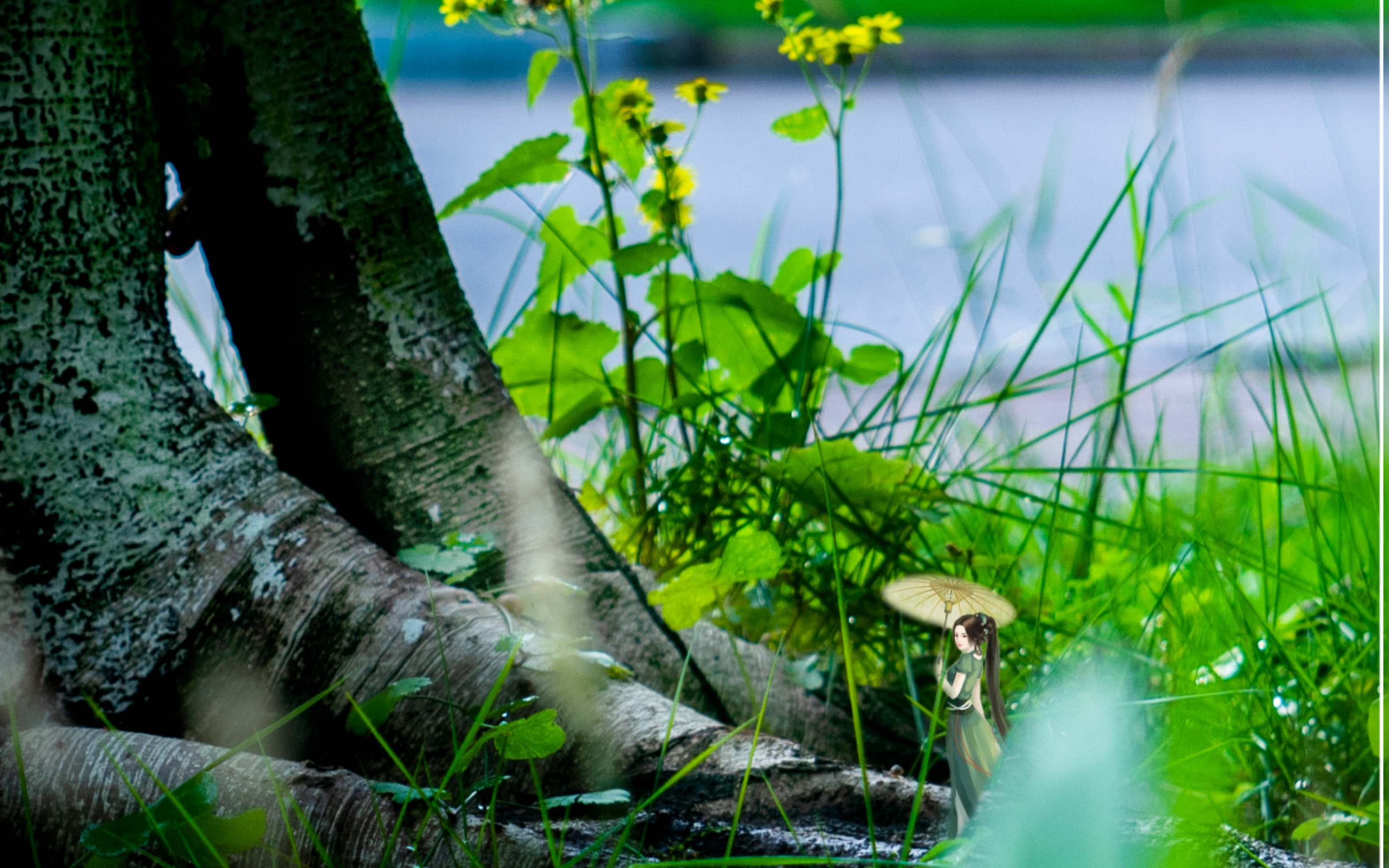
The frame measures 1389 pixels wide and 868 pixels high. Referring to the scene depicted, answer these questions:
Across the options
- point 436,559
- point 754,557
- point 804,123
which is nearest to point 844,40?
point 804,123

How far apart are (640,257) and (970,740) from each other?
2.62 ft

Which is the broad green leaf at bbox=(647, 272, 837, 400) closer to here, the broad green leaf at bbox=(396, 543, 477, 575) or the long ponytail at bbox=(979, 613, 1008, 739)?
the broad green leaf at bbox=(396, 543, 477, 575)

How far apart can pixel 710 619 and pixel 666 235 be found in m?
0.51

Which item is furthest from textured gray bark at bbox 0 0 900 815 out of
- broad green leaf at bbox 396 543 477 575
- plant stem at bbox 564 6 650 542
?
plant stem at bbox 564 6 650 542

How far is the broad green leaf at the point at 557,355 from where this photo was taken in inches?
58.7

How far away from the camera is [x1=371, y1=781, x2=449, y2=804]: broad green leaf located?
804mm

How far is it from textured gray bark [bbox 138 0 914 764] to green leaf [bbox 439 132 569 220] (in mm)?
68

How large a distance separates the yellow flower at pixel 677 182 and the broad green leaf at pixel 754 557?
1.89 ft

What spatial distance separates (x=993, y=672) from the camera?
64 centimetres

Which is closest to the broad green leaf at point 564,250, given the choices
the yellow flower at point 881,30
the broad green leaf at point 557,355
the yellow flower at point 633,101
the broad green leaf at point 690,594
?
the broad green leaf at point 557,355

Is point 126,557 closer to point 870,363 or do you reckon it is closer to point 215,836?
point 215,836

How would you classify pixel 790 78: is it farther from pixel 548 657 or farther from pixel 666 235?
pixel 548 657

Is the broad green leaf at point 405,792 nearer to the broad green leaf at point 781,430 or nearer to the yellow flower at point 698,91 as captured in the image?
the broad green leaf at point 781,430

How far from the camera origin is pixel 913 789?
986 millimetres
